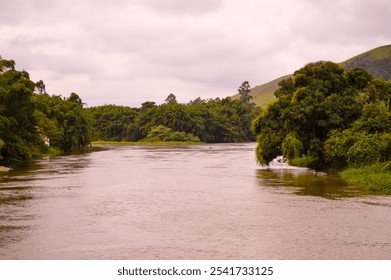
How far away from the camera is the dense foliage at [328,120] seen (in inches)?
1421

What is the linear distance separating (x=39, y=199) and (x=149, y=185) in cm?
830

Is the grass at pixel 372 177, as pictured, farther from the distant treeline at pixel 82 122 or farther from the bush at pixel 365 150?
the distant treeline at pixel 82 122

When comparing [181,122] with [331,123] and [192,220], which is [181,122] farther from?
[192,220]

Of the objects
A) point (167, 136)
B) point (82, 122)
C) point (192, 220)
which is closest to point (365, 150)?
point (192, 220)

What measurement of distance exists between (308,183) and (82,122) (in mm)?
64686

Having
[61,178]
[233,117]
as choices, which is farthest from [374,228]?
[233,117]

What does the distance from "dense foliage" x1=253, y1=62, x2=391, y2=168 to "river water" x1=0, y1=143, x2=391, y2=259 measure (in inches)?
140

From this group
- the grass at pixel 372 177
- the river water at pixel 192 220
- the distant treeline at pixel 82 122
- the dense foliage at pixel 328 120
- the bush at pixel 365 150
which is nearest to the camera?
the river water at pixel 192 220

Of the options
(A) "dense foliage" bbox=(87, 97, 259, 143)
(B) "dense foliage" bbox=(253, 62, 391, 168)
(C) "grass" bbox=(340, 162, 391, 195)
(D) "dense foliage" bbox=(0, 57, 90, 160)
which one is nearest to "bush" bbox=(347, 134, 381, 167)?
(B) "dense foliage" bbox=(253, 62, 391, 168)

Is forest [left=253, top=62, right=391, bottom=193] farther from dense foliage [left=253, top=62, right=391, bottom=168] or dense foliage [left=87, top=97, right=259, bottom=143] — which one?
dense foliage [left=87, top=97, right=259, bottom=143]

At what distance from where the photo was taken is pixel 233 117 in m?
168

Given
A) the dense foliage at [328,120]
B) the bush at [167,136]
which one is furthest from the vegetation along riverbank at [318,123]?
Result: the bush at [167,136]

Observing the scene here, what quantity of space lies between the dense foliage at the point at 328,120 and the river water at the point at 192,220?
356cm

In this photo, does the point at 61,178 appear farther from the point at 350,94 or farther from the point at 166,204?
the point at 350,94
